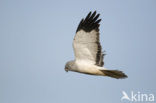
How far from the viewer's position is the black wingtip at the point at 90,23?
8.72m

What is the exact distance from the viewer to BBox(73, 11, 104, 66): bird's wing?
28.3 ft

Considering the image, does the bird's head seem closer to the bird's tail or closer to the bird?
the bird

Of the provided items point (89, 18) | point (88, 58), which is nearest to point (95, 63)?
point (88, 58)

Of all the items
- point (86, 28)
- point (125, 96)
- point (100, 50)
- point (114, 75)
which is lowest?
point (125, 96)

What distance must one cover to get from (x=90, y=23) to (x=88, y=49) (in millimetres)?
800

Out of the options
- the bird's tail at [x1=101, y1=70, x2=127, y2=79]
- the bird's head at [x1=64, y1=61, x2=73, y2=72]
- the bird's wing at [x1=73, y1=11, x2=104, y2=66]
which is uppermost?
the bird's wing at [x1=73, y1=11, x2=104, y2=66]

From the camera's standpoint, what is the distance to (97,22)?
877 cm

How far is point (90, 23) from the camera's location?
28.9 ft

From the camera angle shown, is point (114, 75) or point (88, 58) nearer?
point (114, 75)

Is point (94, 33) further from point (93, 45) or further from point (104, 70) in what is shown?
point (104, 70)

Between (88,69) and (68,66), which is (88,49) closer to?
(88,69)

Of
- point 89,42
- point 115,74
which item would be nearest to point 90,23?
point 89,42

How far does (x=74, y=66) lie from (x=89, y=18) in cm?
154

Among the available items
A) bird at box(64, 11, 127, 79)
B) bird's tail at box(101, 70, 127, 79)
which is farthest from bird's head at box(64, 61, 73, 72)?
bird's tail at box(101, 70, 127, 79)
